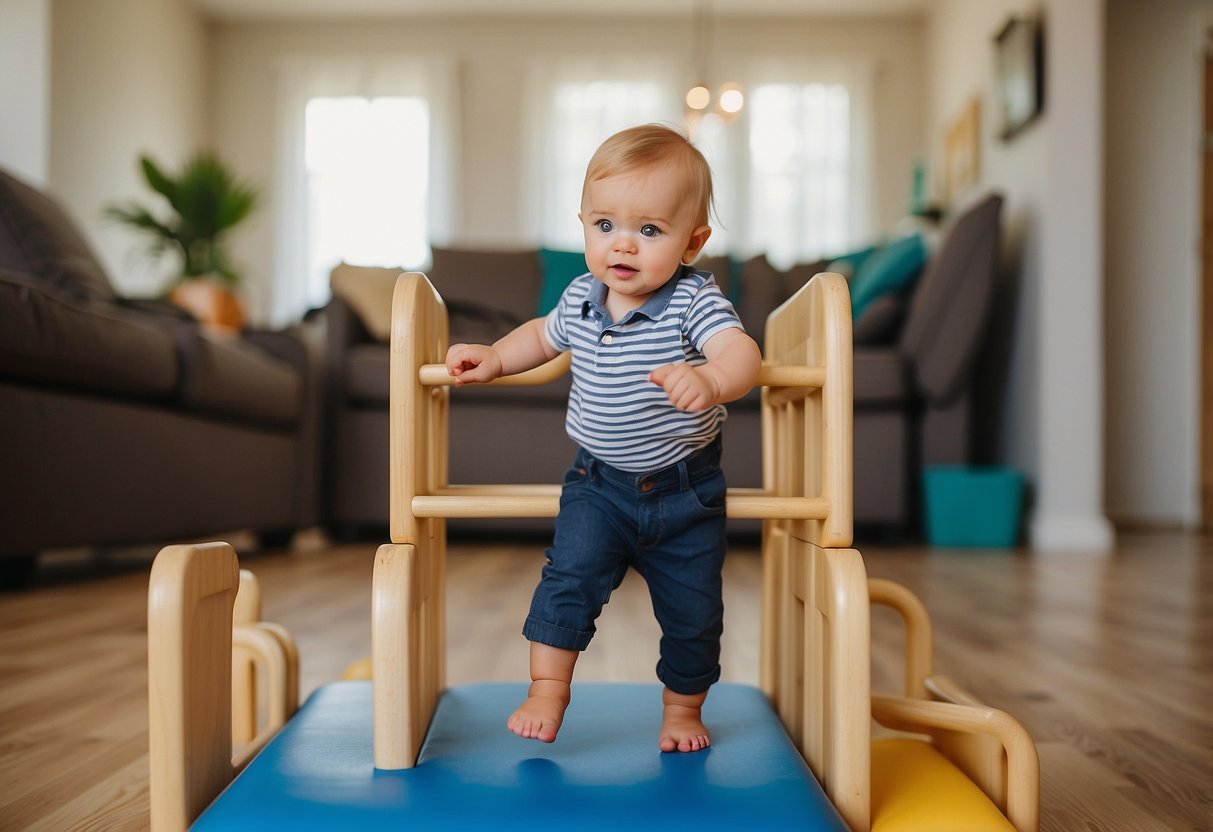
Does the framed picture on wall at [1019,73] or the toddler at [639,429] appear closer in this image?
the toddler at [639,429]

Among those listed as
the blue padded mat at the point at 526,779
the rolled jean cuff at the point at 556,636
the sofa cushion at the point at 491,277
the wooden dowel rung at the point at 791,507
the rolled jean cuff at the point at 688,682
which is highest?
the sofa cushion at the point at 491,277

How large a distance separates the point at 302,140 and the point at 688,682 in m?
4.46

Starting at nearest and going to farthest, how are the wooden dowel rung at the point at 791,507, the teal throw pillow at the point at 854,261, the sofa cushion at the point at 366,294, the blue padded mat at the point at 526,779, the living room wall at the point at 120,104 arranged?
1. the blue padded mat at the point at 526,779
2. the wooden dowel rung at the point at 791,507
3. the sofa cushion at the point at 366,294
4. the teal throw pillow at the point at 854,261
5. the living room wall at the point at 120,104

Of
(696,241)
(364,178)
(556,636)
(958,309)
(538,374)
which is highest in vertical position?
(364,178)

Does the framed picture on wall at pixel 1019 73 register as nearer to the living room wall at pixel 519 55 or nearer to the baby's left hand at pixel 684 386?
the living room wall at pixel 519 55

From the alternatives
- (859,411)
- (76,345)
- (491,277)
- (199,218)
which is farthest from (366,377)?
(859,411)

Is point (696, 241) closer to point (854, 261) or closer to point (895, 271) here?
point (895, 271)

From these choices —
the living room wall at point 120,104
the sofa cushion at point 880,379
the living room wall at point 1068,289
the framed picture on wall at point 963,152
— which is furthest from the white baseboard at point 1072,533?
the living room wall at point 120,104

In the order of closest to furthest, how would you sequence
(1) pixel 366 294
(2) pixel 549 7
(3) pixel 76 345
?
(3) pixel 76 345, (1) pixel 366 294, (2) pixel 549 7

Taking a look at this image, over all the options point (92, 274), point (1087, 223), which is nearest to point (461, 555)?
point (92, 274)

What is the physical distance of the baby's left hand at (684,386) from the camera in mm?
650

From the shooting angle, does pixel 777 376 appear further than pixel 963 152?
No

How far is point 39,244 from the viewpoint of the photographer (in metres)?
2.09

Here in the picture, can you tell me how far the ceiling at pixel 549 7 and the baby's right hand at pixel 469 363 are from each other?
417 cm
